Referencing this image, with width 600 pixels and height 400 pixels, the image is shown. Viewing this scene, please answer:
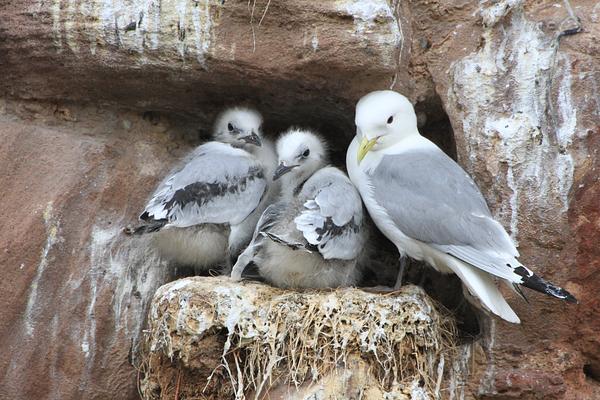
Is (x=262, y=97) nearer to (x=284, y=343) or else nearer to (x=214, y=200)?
(x=214, y=200)

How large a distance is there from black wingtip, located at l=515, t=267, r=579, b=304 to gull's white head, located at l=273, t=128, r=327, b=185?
47.3 inches

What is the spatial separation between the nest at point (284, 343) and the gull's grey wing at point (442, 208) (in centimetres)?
31

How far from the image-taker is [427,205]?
3955 millimetres

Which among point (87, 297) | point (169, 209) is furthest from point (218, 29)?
point (87, 297)

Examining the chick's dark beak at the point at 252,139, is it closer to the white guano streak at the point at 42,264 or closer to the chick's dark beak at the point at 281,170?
the chick's dark beak at the point at 281,170

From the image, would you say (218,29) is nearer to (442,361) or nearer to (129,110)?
(129,110)

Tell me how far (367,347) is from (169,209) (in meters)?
Result: 1.02

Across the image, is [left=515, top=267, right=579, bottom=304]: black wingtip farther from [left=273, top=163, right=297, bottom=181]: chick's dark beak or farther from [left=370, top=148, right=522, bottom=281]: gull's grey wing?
[left=273, top=163, right=297, bottom=181]: chick's dark beak

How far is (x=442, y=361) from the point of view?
156 inches

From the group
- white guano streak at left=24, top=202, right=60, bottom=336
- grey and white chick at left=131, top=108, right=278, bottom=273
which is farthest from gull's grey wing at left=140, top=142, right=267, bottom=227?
white guano streak at left=24, top=202, right=60, bottom=336

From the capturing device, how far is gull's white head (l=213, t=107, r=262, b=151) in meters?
4.48

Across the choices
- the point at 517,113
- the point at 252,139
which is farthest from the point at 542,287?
the point at 252,139

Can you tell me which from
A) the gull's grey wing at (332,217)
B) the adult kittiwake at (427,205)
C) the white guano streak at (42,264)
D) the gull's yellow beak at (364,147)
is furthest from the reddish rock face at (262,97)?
the gull's grey wing at (332,217)

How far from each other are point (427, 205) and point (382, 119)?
0.46 metres
